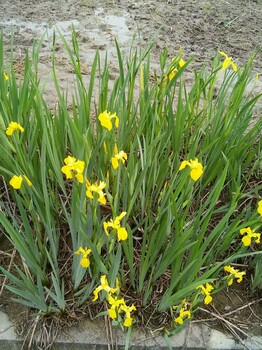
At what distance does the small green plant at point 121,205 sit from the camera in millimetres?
1345

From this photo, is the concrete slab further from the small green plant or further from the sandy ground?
the sandy ground

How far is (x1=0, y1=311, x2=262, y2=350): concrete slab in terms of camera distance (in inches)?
56.1

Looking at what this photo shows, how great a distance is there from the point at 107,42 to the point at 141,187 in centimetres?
159

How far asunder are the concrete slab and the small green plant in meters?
0.06

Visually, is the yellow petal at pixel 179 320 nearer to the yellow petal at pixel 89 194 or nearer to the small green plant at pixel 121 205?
the small green plant at pixel 121 205

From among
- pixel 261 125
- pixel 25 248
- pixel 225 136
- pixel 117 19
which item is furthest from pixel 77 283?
pixel 117 19

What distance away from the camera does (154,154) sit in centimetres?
163

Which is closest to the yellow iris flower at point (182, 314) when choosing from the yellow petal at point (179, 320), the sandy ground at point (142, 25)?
the yellow petal at point (179, 320)

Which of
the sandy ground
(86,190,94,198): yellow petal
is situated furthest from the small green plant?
the sandy ground

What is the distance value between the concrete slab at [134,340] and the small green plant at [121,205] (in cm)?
6

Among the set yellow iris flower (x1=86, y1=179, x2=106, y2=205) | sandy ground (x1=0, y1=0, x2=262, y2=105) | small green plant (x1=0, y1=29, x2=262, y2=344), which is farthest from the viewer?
sandy ground (x1=0, y1=0, x2=262, y2=105)

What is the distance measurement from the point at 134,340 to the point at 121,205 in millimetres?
431

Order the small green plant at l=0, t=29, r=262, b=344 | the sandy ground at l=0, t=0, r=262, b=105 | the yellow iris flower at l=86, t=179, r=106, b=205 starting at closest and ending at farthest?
the yellow iris flower at l=86, t=179, r=106, b=205 → the small green plant at l=0, t=29, r=262, b=344 → the sandy ground at l=0, t=0, r=262, b=105

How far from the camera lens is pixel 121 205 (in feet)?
5.28
